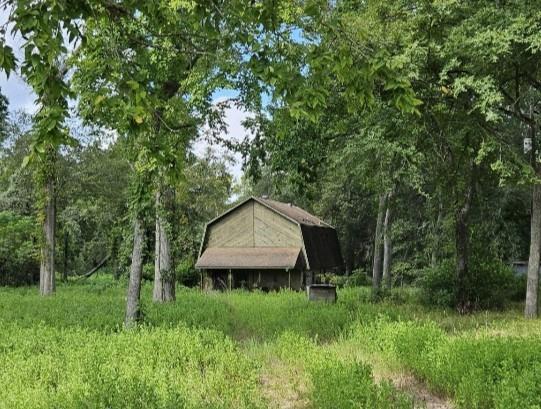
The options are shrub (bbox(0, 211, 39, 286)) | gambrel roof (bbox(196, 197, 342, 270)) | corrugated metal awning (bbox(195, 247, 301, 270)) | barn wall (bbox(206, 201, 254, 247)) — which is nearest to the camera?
shrub (bbox(0, 211, 39, 286))

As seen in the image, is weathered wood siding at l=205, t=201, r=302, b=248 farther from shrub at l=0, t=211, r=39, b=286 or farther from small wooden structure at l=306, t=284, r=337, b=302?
small wooden structure at l=306, t=284, r=337, b=302

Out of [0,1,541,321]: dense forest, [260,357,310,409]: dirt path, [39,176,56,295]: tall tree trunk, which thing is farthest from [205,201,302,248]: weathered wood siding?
[260,357,310,409]: dirt path

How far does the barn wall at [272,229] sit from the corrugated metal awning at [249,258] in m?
0.61

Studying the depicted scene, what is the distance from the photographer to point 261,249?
4062cm

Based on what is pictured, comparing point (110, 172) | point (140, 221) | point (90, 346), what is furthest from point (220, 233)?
point (90, 346)

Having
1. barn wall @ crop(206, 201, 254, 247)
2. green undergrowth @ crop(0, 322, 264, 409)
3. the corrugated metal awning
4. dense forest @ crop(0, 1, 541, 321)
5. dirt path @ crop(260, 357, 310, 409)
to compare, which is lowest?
the corrugated metal awning

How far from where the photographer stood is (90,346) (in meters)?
9.41

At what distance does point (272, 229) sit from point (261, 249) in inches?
64.1

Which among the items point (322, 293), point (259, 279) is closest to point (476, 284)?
point (322, 293)

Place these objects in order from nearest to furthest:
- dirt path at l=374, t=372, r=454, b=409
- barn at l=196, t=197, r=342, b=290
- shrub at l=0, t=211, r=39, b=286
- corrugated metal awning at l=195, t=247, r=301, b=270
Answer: dirt path at l=374, t=372, r=454, b=409 < shrub at l=0, t=211, r=39, b=286 < corrugated metal awning at l=195, t=247, r=301, b=270 < barn at l=196, t=197, r=342, b=290

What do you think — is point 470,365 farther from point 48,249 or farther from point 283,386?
point 48,249

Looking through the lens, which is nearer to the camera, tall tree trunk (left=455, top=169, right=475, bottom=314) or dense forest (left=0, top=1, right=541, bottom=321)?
dense forest (left=0, top=1, right=541, bottom=321)

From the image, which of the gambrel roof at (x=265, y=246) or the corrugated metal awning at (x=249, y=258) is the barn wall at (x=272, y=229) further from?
the corrugated metal awning at (x=249, y=258)

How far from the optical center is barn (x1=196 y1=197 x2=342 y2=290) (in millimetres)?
38959
